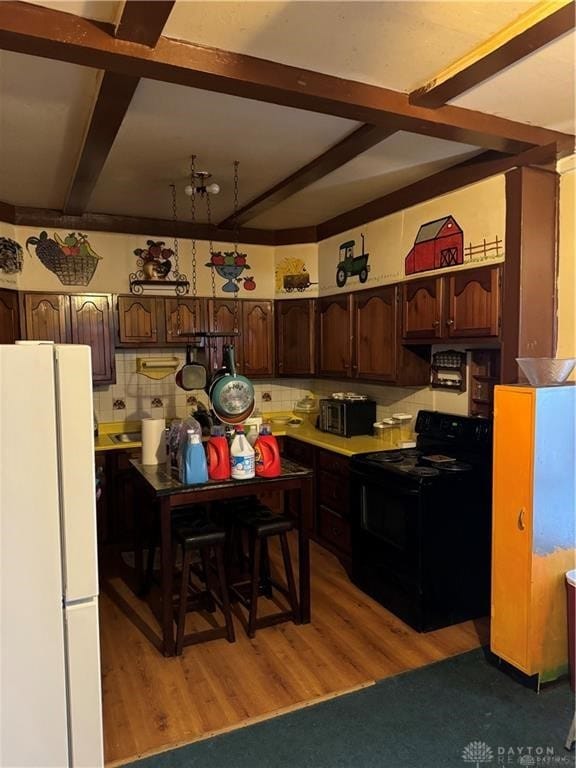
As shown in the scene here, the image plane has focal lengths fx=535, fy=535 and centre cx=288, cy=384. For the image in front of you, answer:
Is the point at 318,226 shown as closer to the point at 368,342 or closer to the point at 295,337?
the point at 295,337

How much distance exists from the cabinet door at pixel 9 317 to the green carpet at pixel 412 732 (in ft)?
9.22

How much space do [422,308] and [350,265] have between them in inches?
36.7

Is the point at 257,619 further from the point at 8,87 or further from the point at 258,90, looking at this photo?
the point at 8,87

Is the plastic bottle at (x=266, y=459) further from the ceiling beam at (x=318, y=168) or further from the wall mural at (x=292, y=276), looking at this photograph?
the wall mural at (x=292, y=276)

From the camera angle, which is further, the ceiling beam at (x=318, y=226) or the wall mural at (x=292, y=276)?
the wall mural at (x=292, y=276)

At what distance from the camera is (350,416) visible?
4.05 meters

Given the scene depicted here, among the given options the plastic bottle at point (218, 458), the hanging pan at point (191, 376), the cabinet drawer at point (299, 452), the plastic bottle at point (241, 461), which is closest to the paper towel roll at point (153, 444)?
the hanging pan at point (191, 376)

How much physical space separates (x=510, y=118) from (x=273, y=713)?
9.15 ft

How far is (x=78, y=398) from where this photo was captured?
1.64 metres

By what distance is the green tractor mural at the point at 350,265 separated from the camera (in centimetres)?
393

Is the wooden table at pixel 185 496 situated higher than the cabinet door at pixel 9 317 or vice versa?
the cabinet door at pixel 9 317

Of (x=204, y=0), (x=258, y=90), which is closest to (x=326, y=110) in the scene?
(x=258, y=90)

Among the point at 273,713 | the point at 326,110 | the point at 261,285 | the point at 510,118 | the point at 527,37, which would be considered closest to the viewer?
the point at 527,37

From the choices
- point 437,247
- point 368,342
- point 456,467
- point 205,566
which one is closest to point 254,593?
point 205,566
